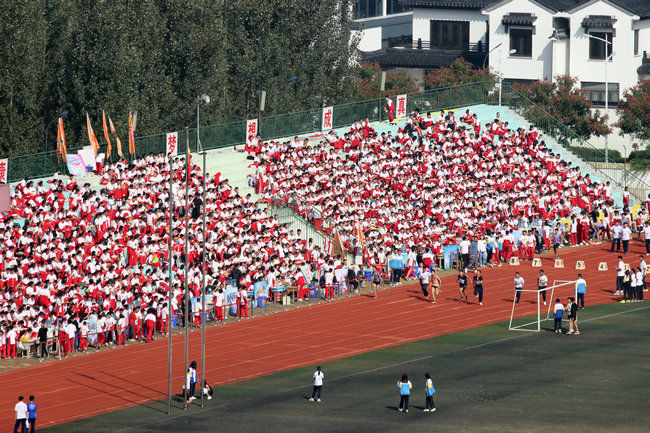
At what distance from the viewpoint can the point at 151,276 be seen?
4888 cm

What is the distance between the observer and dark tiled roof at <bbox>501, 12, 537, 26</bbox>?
94688 mm

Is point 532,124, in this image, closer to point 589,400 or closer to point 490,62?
point 490,62

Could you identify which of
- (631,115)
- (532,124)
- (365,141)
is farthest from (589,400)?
(631,115)

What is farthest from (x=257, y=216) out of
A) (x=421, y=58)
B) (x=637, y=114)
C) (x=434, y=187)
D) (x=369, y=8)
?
(x=369, y=8)

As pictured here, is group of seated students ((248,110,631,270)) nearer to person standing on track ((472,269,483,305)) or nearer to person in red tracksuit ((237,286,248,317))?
person standing on track ((472,269,483,305))

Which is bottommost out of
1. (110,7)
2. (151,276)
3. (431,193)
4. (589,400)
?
(589,400)

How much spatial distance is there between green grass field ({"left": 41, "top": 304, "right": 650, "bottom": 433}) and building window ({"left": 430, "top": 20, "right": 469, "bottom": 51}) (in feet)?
186

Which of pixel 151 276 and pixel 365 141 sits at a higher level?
pixel 365 141

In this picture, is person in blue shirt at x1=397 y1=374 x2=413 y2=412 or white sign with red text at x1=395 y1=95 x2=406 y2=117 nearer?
person in blue shirt at x1=397 y1=374 x2=413 y2=412

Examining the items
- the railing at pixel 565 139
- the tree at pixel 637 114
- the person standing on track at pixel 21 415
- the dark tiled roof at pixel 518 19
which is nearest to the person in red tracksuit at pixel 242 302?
the person standing on track at pixel 21 415

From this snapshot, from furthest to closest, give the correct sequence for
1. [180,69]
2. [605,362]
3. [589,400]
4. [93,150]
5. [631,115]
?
[631,115] → [180,69] → [93,150] → [605,362] → [589,400]

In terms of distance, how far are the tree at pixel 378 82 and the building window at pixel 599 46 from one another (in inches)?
562

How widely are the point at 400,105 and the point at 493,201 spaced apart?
13955 mm

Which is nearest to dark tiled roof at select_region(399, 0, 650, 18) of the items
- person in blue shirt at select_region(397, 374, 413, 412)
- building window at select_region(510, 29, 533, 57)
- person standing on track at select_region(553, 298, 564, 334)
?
building window at select_region(510, 29, 533, 57)
